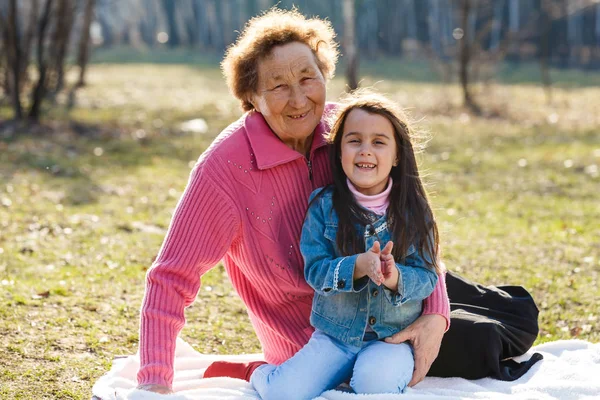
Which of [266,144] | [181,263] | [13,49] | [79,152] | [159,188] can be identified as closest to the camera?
[181,263]

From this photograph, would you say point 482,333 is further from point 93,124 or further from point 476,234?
point 93,124

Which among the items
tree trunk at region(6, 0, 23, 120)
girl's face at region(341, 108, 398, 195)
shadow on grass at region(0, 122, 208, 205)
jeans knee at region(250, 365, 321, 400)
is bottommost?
jeans knee at region(250, 365, 321, 400)

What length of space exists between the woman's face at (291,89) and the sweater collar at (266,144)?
46mm

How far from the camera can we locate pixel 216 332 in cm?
423

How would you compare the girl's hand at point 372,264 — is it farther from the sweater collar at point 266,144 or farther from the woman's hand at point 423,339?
the sweater collar at point 266,144

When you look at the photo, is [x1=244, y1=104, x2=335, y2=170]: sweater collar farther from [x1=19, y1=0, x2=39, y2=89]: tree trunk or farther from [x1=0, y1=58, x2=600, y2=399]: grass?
[x1=19, y1=0, x2=39, y2=89]: tree trunk

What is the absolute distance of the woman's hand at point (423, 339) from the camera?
9.64 feet

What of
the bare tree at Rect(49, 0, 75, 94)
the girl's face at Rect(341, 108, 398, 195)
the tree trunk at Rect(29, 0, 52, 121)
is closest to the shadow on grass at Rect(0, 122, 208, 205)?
the tree trunk at Rect(29, 0, 52, 121)

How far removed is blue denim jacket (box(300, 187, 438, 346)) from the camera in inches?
112

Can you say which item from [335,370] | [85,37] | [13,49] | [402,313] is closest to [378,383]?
[335,370]

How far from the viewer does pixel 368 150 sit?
2918 mm

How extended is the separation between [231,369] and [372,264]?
3.26ft

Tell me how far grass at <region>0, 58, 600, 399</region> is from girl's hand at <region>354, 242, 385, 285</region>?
569 millimetres

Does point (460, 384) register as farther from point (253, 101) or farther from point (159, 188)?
point (159, 188)
